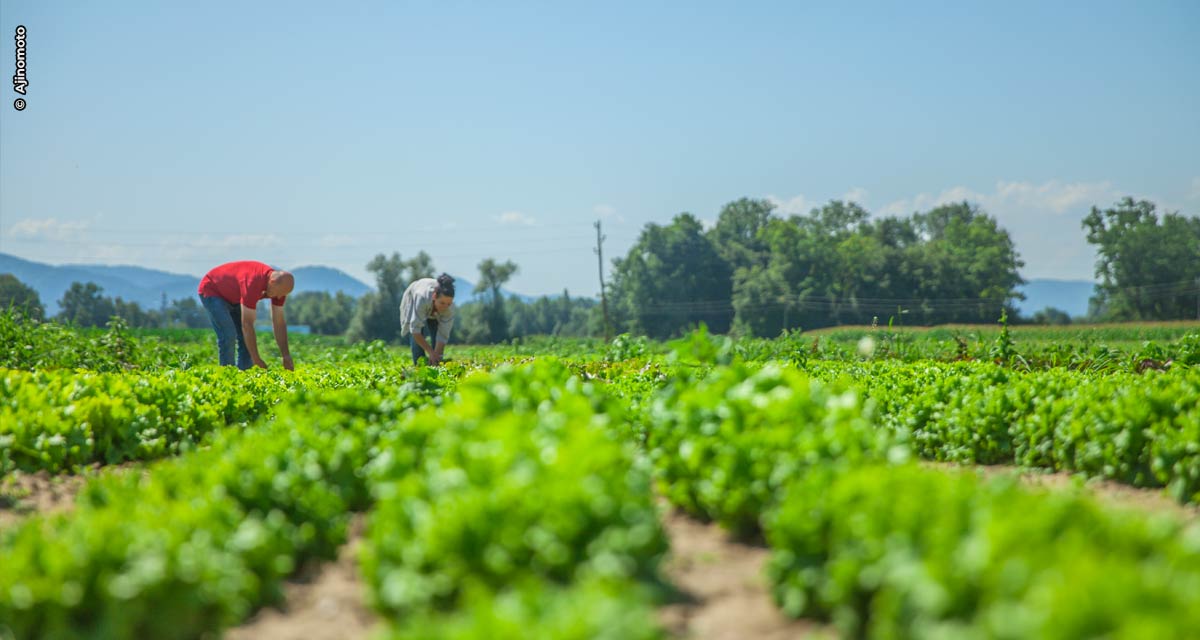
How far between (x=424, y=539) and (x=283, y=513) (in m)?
1.36

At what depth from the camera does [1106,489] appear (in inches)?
247

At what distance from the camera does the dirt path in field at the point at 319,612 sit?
3.49m

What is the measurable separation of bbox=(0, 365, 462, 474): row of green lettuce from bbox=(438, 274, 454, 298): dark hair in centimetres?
218

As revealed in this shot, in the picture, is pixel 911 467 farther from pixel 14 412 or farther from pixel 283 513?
pixel 14 412

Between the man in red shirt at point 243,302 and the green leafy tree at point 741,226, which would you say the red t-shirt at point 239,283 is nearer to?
the man in red shirt at point 243,302

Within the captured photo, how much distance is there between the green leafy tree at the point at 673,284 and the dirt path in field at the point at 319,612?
7872 cm

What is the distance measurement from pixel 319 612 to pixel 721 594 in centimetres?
168

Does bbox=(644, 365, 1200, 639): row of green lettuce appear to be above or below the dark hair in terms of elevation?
below

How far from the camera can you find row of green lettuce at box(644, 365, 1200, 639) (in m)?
2.23

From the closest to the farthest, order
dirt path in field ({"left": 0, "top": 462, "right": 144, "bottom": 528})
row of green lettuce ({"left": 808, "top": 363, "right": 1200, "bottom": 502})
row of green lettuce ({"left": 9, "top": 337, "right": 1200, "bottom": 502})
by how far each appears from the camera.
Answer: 1. dirt path in field ({"left": 0, "top": 462, "right": 144, "bottom": 528})
2. row of green lettuce ({"left": 808, "top": 363, "right": 1200, "bottom": 502})
3. row of green lettuce ({"left": 9, "top": 337, "right": 1200, "bottom": 502})

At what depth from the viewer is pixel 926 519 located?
294cm

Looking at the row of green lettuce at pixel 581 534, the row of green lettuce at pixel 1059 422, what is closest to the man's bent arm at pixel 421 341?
the row of green lettuce at pixel 1059 422

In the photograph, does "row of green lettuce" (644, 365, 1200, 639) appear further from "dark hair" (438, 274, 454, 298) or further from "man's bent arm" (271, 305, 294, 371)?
"man's bent arm" (271, 305, 294, 371)

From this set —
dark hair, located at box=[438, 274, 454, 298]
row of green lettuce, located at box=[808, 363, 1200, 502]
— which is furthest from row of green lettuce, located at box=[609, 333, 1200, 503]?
dark hair, located at box=[438, 274, 454, 298]
